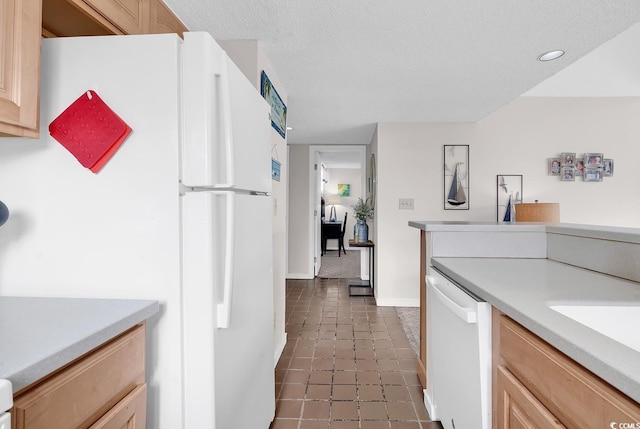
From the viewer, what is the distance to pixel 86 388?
0.71 metres

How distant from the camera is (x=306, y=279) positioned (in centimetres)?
511

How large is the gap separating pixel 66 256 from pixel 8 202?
9.5 inches

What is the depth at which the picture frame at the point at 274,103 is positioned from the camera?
210 centimetres

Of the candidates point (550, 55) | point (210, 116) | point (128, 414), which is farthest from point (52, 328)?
point (550, 55)

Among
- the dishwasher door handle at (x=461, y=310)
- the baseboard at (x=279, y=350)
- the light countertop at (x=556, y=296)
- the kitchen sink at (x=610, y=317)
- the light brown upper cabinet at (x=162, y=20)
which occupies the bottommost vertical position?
the baseboard at (x=279, y=350)

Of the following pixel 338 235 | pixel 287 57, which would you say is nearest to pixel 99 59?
pixel 287 57

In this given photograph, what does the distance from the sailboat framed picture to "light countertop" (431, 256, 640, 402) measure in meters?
2.32

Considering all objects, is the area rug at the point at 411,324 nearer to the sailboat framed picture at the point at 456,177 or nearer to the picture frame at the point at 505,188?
the sailboat framed picture at the point at 456,177

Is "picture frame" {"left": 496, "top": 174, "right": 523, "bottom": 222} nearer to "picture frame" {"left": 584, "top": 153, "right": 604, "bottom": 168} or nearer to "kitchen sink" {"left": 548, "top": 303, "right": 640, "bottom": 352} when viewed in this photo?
"picture frame" {"left": 584, "top": 153, "right": 604, "bottom": 168}

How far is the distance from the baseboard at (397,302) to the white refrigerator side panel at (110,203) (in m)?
3.11

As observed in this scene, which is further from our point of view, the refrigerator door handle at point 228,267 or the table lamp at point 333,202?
the table lamp at point 333,202

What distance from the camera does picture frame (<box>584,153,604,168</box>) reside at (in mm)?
3729

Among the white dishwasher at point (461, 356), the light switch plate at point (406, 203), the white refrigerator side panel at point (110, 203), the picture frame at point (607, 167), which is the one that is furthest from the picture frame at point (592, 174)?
the white refrigerator side panel at point (110, 203)

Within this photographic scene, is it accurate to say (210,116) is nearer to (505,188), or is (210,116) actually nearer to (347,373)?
(347,373)
